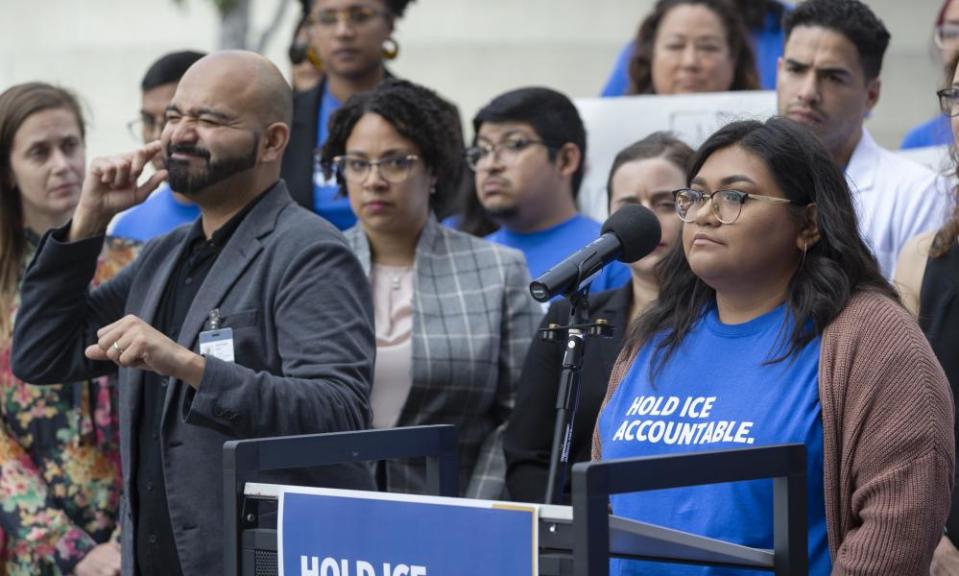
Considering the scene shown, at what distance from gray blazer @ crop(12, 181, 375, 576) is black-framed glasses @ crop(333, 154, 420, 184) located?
798 millimetres

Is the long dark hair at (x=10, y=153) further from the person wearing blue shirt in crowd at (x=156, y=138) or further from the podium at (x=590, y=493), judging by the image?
the podium at (x=590, y=493)

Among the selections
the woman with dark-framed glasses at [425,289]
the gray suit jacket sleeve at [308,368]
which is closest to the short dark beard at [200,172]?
the gray suit jacket sleeve at [308,368]

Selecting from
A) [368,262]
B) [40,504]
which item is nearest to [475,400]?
[368,262]

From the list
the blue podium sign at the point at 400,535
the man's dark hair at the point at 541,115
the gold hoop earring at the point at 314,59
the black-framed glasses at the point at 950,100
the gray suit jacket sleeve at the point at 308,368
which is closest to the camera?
the blue podium sign at the point at 400,535

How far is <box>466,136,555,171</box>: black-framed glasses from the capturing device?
5.17 metres

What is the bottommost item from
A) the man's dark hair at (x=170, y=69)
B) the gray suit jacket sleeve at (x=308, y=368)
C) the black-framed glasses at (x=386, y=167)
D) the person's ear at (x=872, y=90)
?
the gray suit jacket sleeve at (x=308, y=368)

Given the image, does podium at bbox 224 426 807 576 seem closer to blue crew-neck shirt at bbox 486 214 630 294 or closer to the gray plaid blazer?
the gray plaid blazer

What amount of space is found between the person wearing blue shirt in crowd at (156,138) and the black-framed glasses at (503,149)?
122 centimetres

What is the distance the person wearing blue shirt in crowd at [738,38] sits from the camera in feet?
19.2

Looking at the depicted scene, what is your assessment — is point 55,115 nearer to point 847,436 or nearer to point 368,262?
point 368,262

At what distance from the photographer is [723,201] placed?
10.3 feet

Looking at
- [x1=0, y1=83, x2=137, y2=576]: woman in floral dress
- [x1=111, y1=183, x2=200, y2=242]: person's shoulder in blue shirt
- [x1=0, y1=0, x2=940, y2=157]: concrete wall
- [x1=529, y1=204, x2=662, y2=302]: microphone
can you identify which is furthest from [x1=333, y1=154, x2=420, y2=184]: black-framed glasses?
[x1=0, y1=0, x2=940, y2=157]: concrete wall

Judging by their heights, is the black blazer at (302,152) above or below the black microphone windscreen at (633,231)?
above

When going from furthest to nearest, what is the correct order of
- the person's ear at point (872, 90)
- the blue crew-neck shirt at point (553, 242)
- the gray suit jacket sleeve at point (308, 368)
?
the blue crew-neck shirt at point (553, 242)
the person's ear at point (872, 90)
the gray suit jacket sleeve at point (308, 368)
